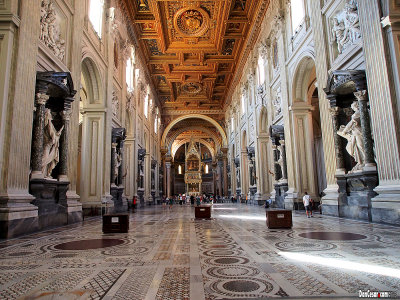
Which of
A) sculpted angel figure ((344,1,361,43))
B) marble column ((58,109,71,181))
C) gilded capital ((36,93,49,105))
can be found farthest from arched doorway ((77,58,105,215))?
sculpted angel figure ((344,1,361,43))

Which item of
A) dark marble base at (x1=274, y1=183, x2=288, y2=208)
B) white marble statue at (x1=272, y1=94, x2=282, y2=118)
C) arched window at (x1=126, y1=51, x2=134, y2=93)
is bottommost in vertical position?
dark marble base at (x1=274, y1=183, x2=288, y2=208)

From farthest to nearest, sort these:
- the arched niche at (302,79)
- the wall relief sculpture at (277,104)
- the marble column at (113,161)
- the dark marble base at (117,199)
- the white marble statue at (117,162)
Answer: the wall relief sculpture at (277,104), the white marble statue at (117,162), the marble column at (113,161), the dark marble base at (117,199), the arched niche at (302,79)

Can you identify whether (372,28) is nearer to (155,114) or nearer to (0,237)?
(0,237)

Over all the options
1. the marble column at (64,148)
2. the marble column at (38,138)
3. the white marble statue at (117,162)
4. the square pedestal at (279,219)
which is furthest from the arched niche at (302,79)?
the marble column at (38,138)

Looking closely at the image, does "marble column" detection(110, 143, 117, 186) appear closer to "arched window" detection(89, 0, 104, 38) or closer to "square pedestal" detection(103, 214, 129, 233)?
"arched window" detection(89, 0, 104, 38)

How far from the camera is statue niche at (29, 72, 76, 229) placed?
6613 mm

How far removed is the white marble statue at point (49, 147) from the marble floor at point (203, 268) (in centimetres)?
262

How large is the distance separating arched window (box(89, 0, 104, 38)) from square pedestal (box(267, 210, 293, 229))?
991cm

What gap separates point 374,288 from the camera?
229 centimetres

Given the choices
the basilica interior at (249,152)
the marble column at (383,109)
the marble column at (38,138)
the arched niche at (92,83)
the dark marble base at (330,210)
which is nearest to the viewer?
the basilica interior at (249,152)

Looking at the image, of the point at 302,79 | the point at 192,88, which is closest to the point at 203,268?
the point at 302,79

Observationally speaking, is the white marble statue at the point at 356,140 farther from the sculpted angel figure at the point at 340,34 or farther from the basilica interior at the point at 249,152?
the sculpted angel figure at the point at 340,34

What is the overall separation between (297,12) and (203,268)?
1210 cm

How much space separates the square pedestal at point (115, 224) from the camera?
6.05 meters
